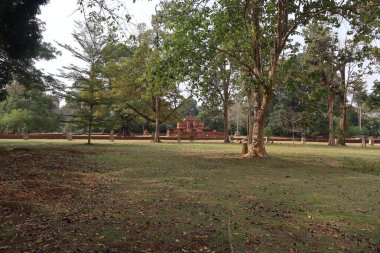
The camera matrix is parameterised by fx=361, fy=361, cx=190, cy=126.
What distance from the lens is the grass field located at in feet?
17.5

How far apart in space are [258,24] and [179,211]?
13851 millimetres

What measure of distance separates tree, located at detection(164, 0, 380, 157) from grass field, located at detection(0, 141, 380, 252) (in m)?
6.59

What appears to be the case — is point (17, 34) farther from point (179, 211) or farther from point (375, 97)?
point (375, 97)

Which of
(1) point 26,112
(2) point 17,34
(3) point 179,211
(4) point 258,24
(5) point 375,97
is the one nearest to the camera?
(3) point 179,211

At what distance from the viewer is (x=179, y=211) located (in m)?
7.08

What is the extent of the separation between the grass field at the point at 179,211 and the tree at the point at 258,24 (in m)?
6.59

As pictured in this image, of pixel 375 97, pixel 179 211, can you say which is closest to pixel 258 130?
pixel 179 211

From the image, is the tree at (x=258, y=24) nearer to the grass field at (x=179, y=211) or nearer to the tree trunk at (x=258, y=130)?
the tree trunk at (x=258, y=130)

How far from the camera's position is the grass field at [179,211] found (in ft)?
17.5

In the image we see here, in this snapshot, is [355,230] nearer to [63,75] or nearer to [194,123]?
[63,75]

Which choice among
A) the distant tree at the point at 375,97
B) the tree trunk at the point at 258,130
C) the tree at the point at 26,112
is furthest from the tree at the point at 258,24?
the tree at the point at 26,112

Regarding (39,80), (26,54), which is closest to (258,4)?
(26,54)

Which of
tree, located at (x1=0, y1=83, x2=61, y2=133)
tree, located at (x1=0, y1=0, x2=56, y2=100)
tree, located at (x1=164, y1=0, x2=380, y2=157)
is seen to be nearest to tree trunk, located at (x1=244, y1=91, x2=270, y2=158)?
tree, located at (x1=164, y1=0, x2=380, y2=157)

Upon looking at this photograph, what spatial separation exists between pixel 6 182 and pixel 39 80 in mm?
15399
